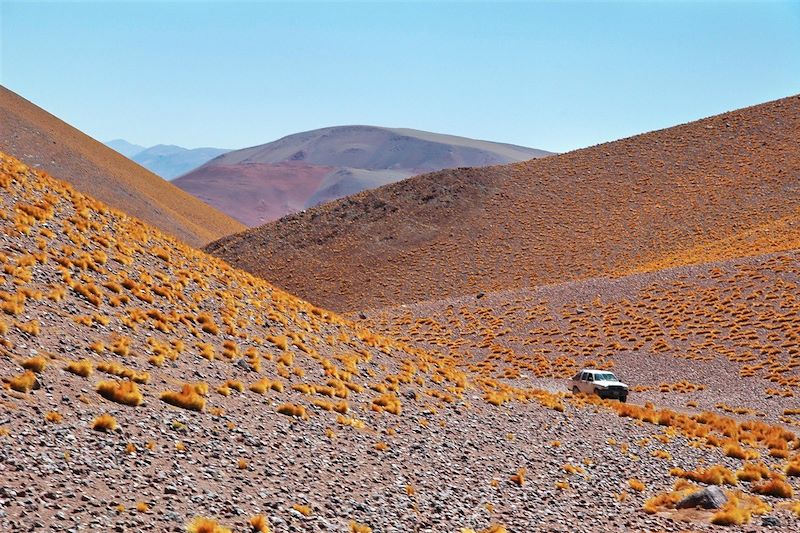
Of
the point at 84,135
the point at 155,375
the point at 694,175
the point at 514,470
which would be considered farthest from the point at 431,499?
the point at 84,135

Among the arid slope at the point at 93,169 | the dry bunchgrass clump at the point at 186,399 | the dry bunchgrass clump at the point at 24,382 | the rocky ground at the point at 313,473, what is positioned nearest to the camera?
the rocky ground at the point at 313,473

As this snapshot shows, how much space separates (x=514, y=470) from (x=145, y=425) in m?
8.34

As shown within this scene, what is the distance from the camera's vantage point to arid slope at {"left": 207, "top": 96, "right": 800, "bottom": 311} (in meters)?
72.1

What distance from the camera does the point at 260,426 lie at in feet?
54.3

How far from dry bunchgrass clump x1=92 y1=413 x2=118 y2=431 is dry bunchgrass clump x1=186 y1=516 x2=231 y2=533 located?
115 inches

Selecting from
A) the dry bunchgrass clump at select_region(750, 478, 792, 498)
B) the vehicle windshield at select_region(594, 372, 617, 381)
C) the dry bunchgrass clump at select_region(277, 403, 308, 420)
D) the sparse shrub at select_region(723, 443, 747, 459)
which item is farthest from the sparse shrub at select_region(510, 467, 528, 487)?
the vehicle windshield at select_region(594, 372, 617, 381)

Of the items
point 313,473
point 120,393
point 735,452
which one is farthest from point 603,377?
point 120,393

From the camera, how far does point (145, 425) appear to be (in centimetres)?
1405

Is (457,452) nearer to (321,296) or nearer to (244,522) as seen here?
(244,522)

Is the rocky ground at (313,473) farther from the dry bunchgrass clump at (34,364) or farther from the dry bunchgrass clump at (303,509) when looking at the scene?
the dry bunchgrass clump at (34,364)

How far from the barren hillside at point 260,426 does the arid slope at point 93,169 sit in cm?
8572

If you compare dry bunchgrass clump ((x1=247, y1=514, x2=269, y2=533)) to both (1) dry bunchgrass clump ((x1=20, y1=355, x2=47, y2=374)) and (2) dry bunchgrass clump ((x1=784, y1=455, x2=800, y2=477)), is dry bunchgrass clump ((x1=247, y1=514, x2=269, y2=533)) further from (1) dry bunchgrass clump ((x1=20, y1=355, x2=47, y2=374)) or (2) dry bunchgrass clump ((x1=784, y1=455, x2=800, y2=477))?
(2) dry bunchgrass clump ((x1=784, y1=455, x2=800, y2=477))

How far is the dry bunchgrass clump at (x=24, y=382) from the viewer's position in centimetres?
1354

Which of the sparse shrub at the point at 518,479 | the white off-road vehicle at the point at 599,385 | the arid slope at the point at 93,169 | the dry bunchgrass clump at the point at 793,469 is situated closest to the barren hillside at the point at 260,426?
the sparse shrub at the point at 518,479
